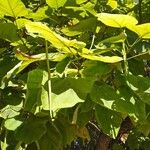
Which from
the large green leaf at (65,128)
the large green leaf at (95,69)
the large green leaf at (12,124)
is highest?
the large green leaf at (95,69)

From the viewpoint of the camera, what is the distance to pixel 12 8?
0.87 m

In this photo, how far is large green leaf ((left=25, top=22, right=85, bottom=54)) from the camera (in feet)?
2.21

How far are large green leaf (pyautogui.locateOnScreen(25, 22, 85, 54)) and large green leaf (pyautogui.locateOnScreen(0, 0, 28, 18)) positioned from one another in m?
0.17

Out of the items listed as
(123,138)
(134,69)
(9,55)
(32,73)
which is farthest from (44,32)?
(123,138)

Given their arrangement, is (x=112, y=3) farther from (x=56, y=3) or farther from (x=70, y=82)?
(x=70, y=82)

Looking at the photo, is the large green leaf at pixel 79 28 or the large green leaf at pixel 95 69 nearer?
the large green leaf at pixel 95 69

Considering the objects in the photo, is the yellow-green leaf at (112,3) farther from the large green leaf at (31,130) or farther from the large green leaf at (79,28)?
the large green leaf at (31,130)

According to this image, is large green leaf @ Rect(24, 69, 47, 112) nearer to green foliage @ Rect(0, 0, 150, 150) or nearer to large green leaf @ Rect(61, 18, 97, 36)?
green foliage @ Rect(0, 0, 150, 150)

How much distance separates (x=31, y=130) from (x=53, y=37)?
22 centimetres

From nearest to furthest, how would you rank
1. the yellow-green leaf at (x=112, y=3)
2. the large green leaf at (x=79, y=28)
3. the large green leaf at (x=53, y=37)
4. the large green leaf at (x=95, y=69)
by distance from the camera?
the large green leaf at (x=53, y=37) → the large green leaf at (x=95, y=69) → the large green leaf at (x=79, y=28) → the yellow-green leaf at (x=112, y=3)

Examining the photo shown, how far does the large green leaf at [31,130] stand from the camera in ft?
2.68

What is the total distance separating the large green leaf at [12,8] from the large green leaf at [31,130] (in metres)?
0.23

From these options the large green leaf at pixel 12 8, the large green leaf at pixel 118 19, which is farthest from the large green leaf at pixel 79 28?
the large green leaf at pixel 118 19

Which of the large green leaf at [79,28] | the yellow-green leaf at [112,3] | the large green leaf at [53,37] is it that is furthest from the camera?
the yellow-green leaf at [112,3]
